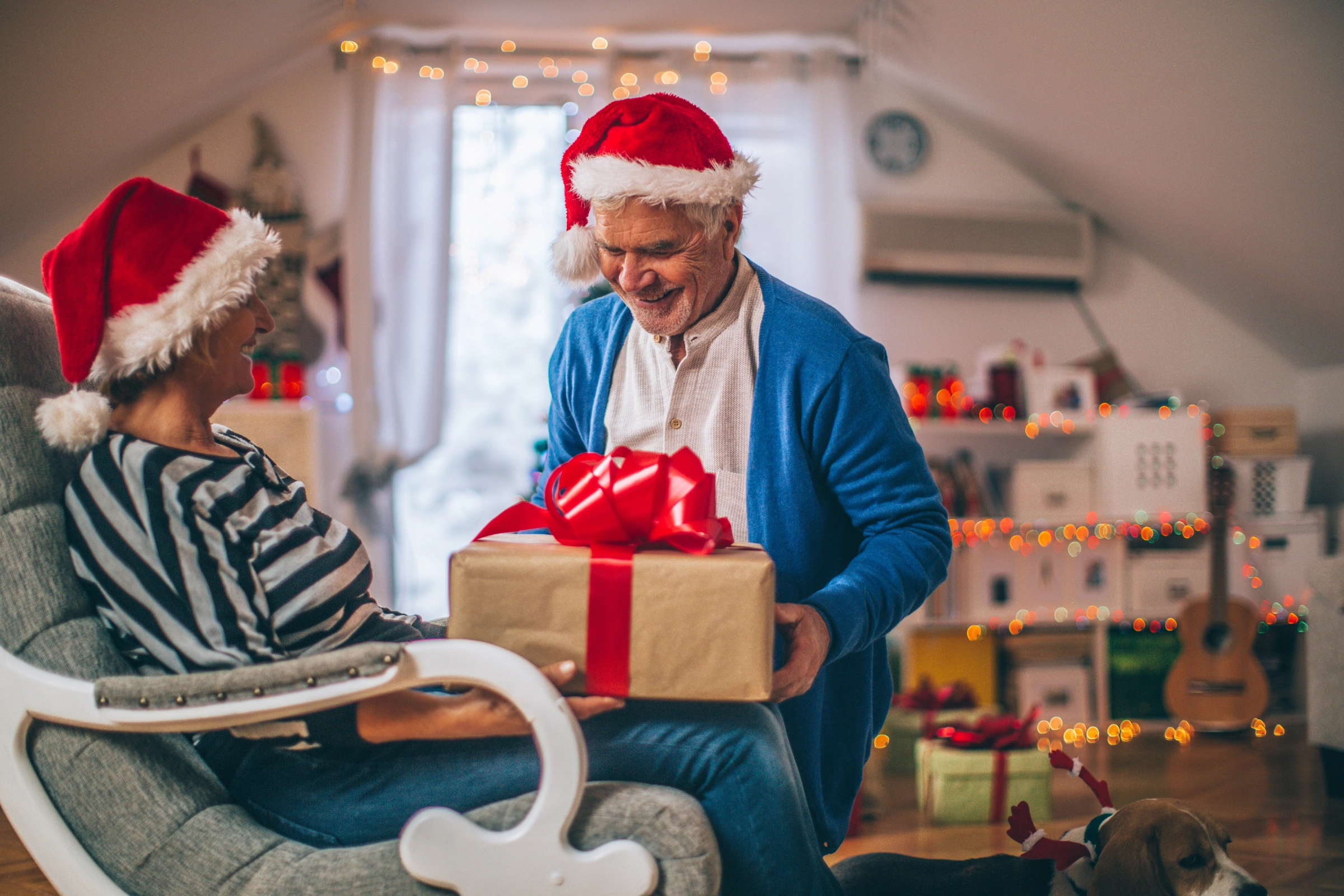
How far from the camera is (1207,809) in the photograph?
2.47 m

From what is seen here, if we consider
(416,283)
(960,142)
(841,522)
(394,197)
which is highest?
(960,142)

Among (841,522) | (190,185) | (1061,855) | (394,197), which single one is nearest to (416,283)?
(394,197)

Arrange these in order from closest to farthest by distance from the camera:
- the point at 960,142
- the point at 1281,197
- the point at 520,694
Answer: the point at 520,694 < the point at 1281,197 < the point at 960,142

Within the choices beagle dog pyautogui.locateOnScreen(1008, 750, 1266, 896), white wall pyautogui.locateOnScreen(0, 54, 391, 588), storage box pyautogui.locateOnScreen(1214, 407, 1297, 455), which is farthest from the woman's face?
storage box pyautogui.locateOnScreen(1214, 407, 1297, 455)

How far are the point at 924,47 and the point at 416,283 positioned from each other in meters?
2.02

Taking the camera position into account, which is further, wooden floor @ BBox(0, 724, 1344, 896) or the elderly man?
wooden floor @ BBox(0, 724, 1344, 896)

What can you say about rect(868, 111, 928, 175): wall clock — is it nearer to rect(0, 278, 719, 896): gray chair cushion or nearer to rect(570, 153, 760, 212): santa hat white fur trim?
rect(570, 153, 760, 212): santa hat white fur trim

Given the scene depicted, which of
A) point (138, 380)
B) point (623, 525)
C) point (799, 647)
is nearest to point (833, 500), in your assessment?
point (799, 647)

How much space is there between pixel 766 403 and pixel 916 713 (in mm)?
1980

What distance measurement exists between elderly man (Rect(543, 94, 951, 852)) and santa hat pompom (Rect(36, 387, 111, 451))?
585 mm

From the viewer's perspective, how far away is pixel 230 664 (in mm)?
865

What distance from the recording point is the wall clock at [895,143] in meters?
3.79

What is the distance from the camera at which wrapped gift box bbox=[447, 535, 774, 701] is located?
0.83 m

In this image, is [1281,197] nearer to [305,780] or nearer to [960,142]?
[960,142]
